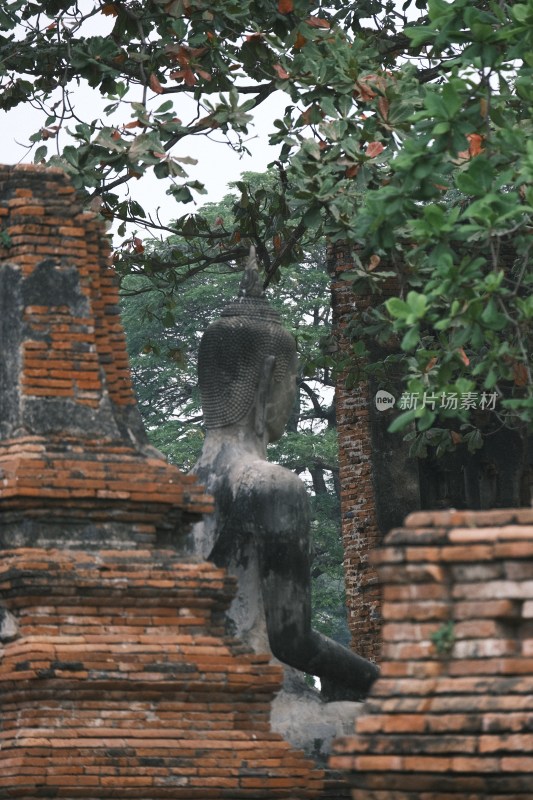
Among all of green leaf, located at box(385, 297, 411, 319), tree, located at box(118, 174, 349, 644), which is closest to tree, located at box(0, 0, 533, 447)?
green leaf, located at box(385, 297, 411, 319)

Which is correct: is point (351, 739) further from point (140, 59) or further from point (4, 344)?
point (140, 59)

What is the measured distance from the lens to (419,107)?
13.2 meters

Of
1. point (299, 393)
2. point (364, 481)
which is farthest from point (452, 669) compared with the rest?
point (299, 393)

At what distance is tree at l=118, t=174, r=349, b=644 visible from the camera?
106 feet

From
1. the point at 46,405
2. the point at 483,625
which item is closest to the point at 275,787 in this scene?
the point at 46,405

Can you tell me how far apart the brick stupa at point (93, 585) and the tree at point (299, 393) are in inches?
794

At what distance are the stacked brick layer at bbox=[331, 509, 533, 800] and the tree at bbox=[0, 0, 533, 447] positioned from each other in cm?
289

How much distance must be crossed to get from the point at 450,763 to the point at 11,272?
4735mm

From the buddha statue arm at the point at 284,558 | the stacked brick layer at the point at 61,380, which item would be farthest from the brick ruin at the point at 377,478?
the stacked brick layer at the point at 61,380

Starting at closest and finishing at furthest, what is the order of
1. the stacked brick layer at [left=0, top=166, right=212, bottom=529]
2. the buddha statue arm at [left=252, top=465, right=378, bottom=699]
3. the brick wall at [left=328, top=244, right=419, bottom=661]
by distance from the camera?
the stacked brick layer at [left=0, top=166, right=212, bottom=529] → the buddha statue arm at [left=252, top=465, right=378, bottom=699] → the brick wall at [left=328, top=244, right=419, bottom=661]

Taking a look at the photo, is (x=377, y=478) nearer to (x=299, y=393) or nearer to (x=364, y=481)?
(x=364, y=481)

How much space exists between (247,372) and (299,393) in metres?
21.7

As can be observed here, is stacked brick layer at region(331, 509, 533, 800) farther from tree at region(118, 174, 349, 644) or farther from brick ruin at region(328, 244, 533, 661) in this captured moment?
tree at region(118, 174, 349, 644)

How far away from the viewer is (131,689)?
388 inches
